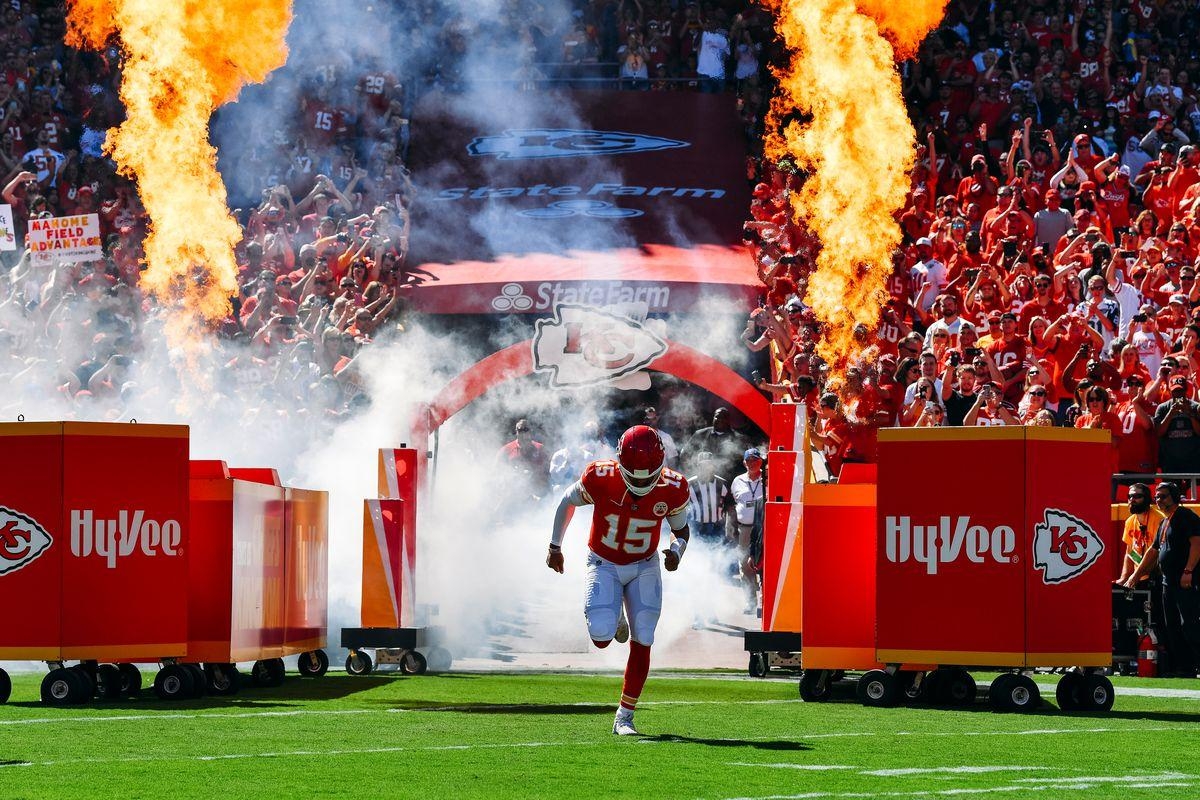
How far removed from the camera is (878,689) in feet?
39.4

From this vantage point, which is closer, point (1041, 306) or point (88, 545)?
point (88, 545)

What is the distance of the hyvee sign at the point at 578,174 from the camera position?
23.2 meters

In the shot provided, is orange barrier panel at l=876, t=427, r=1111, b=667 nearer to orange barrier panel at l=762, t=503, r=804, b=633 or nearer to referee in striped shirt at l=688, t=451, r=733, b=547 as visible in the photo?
orange barrier panel at l=762, t=503, r=804, b=633

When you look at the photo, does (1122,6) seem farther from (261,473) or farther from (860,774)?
(860,774)

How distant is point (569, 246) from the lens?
2275 cm

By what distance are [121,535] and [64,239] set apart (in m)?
10.8

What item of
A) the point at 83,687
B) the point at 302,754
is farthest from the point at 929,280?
the point at 302,754

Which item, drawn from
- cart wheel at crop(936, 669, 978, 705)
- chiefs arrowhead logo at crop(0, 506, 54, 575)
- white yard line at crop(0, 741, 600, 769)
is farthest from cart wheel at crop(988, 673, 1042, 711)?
chiefs arrowhead logo at crop(0, 506, 54, 575)

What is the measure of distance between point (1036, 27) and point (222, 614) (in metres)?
14.8

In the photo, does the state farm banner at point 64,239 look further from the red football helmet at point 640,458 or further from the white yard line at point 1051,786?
the white yard line at point 1051,786

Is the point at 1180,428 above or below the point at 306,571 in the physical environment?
above

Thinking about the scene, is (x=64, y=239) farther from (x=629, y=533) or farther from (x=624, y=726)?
(x=624, y=726)

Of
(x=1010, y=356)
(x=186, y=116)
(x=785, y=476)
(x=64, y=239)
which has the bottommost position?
(x=785, y=476)

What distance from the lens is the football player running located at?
10.4 meters
